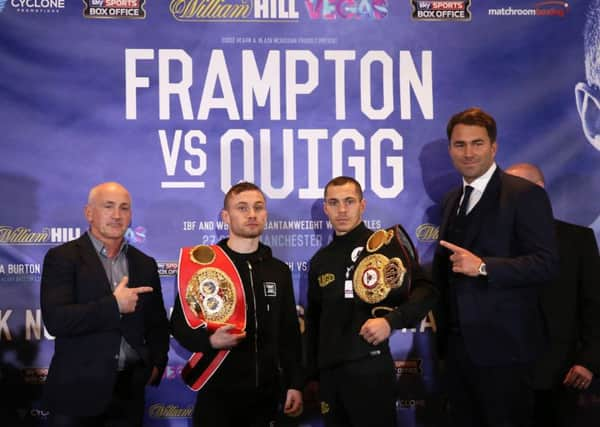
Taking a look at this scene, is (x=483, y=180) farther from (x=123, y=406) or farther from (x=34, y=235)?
(x=34, y=235)

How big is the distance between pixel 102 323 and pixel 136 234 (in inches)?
43.6

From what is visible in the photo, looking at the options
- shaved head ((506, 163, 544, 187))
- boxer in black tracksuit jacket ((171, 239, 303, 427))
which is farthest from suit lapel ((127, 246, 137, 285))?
shaved head ((506, 163, 544, 187))

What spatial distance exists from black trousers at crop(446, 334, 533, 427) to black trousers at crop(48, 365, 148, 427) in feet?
4.66

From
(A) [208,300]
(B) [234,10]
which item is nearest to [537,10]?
(B) [234,10]

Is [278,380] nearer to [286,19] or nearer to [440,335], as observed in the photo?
[440,335]

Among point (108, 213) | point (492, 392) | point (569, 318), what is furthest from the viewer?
point (569, 318)

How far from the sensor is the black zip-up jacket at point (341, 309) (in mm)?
3082

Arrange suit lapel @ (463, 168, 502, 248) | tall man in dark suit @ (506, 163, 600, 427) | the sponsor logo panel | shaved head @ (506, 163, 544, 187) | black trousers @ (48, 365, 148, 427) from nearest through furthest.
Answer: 1. suit lapel @ (463, 168, 502, 248)
2. black trousers @ (48, 365, 148, 427)
3. tall man in dark suit @ (506, 163, 600, 427)
4. shaved head @ (506, 163, 544, 187)
5. the sponsor logo panel

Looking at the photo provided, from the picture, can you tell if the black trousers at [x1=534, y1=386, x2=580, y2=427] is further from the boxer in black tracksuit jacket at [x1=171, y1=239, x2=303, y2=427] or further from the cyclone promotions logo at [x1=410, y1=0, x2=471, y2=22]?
the cyclone promotions logo at [x1=410, y1=0, x2=471, y2=22]

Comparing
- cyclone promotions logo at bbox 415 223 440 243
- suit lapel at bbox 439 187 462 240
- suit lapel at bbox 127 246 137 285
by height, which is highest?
suit lapel at bbox 439 187 462 240

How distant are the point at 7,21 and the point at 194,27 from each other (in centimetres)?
109

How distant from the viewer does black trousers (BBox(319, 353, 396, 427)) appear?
10.2 ft

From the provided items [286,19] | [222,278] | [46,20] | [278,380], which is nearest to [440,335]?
[278,380]

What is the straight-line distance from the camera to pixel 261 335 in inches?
125
